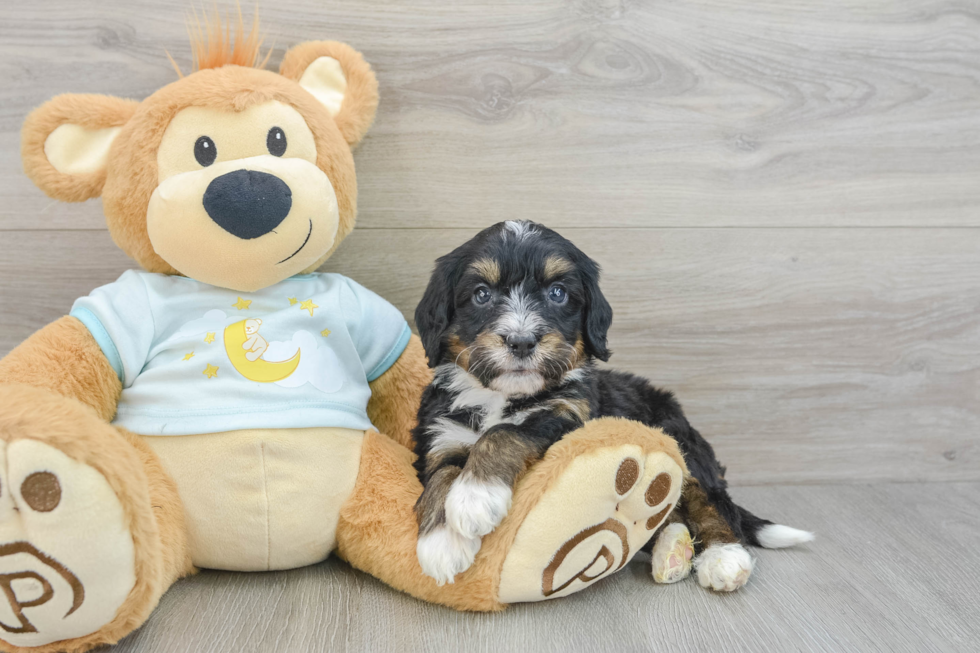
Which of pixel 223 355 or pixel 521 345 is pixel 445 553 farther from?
pixel 223 355

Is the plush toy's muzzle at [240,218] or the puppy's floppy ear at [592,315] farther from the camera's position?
the puppy's floppy ear at [592,315]

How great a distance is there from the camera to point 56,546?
134 centimetres

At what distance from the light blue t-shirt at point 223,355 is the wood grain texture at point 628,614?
0.42 meters

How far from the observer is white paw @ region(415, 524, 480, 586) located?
5.24 ft

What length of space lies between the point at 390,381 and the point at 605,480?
0.78m

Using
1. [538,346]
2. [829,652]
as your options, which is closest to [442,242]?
[538,346]

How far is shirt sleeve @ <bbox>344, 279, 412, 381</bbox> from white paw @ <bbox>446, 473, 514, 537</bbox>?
611 mm

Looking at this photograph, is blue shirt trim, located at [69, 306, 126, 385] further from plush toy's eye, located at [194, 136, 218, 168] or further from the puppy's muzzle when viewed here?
the puppy's muzzle

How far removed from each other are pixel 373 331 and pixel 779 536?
4.41ft

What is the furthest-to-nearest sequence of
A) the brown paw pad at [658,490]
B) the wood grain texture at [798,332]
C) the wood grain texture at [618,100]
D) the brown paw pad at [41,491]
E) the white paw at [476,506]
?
the wood grain texture at [798,332], the wood grain texture at [618,100], the brown paw pad at [658,490], the white paw at [476,506], the brown paw pad at [41,491]

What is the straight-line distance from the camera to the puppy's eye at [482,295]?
1.79 meters

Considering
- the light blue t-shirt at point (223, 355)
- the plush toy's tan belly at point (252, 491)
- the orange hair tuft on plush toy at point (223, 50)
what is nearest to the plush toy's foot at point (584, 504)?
the plush toy's tan belly at point (252, 491)

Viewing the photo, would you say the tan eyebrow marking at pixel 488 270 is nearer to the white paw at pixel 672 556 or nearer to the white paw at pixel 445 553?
the white paw at pixel 445 553

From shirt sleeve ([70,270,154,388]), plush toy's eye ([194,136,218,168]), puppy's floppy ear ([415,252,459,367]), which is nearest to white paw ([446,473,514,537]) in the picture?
puppy's floppy ear ([415,252,459,367])
